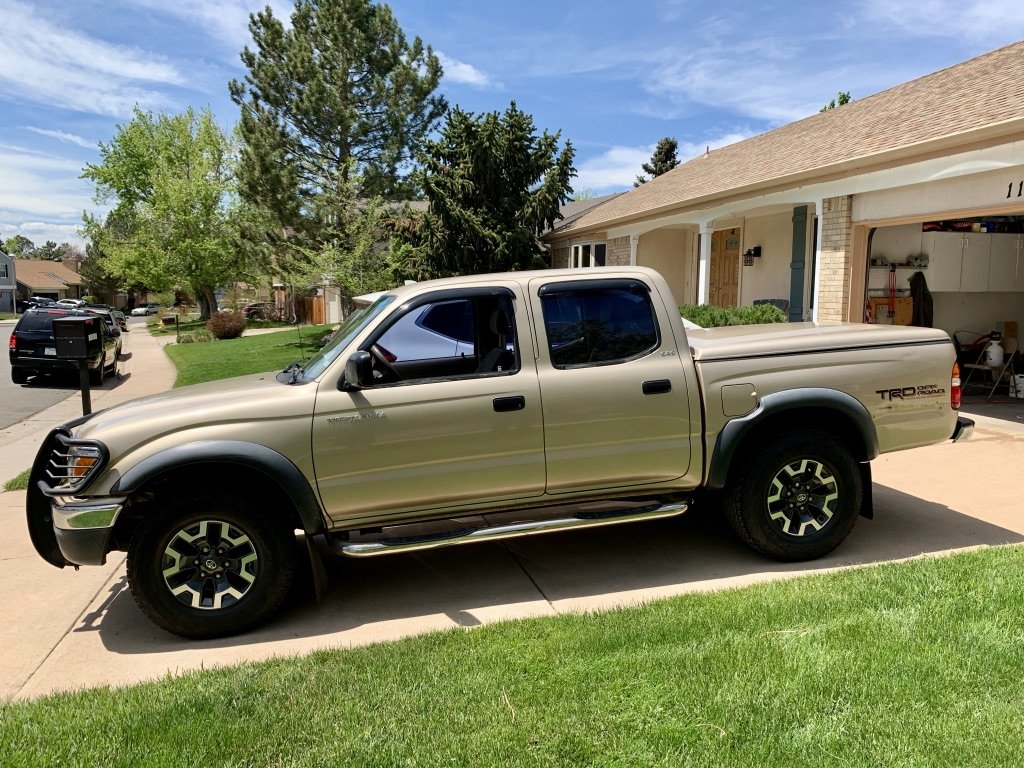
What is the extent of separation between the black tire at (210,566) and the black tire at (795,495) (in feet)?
9.38

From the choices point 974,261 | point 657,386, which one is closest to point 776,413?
point 657,386

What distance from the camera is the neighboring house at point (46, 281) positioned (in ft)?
288

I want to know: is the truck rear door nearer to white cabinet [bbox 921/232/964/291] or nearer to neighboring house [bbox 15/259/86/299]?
white cabinet [bbox 921/232/964/291]

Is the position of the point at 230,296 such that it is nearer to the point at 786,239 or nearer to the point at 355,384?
the point at 786,239

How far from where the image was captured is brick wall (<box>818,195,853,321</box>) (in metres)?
11.4

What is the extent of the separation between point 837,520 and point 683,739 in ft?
8.53

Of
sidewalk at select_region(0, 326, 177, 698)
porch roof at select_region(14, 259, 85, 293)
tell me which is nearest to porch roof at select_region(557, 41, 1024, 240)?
sidewalk at select_region(0, 326, 177, 698)

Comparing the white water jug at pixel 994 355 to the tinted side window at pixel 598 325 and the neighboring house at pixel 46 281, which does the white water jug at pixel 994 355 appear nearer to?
the tinted side window at pixel 598 325

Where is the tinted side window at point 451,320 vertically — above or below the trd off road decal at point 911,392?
above

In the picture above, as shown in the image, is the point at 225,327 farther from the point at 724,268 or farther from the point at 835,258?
the point at 835,258

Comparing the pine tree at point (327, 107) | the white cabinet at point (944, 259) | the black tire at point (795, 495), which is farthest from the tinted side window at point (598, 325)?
the pine tree at point (327, 107)

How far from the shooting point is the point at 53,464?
13.5ft

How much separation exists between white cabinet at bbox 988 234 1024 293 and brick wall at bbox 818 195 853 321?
12.4ft

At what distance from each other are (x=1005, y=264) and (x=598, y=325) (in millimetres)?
12144
